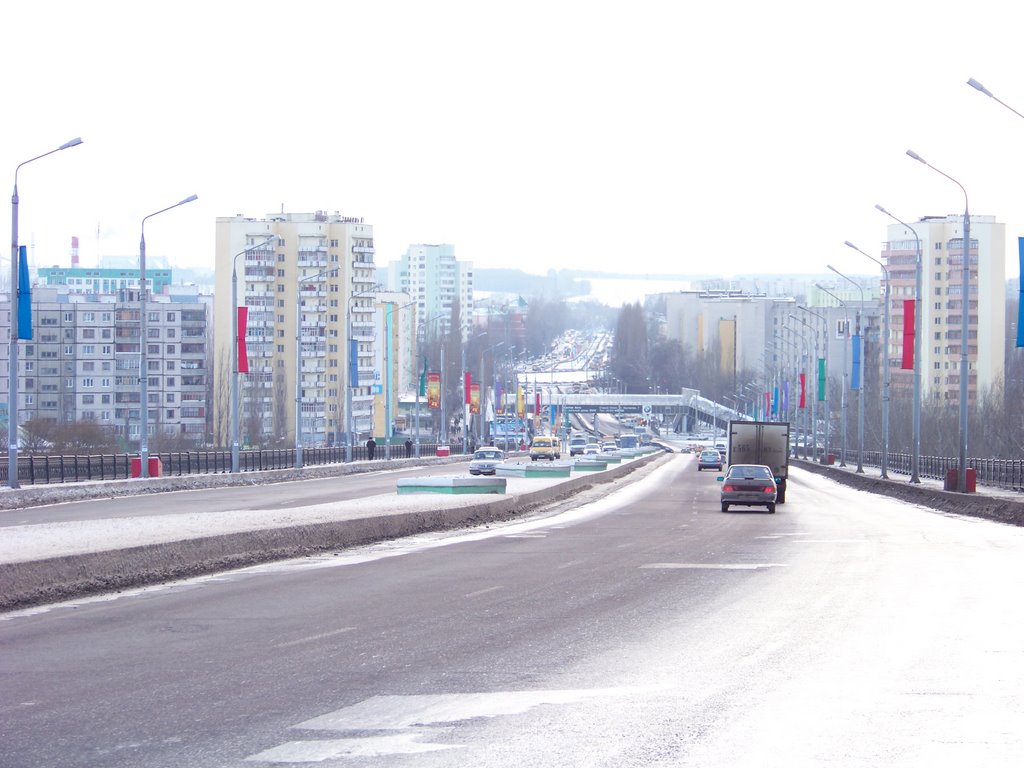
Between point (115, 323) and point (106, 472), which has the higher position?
point (115, 323)

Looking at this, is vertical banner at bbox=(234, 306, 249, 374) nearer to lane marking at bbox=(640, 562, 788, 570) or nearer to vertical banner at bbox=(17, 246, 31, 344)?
vertical banner at bbox=(17, 246, 31, 344)

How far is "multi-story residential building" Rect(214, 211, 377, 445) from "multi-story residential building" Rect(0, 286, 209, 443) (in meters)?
3.77

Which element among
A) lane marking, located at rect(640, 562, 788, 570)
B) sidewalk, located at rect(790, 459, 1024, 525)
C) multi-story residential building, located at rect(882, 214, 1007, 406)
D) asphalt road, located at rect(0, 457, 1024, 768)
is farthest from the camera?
multi-story residential building, located at rect(882, 214, 1007, 406)

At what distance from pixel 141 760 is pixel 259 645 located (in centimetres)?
441

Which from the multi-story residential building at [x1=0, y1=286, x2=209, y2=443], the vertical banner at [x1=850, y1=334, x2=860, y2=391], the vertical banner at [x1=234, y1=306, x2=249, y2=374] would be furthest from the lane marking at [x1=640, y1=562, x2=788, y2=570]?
the multi-story residential building at [x1=0, y1=286, x2=209, y2=443]

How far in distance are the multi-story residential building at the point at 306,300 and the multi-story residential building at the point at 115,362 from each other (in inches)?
148

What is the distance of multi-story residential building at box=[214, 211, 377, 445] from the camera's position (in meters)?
147

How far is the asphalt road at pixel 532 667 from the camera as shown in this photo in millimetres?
8125

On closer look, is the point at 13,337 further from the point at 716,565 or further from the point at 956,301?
the point at 956,301

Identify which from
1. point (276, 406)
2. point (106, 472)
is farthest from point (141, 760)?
point (276, 406)

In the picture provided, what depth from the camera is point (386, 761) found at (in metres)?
7.73

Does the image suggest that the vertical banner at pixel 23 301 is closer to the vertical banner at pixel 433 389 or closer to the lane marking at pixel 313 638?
the lane marking at pixel 313 638

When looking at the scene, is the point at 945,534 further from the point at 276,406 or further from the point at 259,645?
the point at 276,406

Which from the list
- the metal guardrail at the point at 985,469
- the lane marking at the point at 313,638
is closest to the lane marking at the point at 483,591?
the lane marking at the point at 313,638
